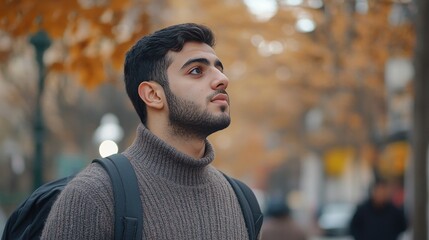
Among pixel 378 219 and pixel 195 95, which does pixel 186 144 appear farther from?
pixel 378 219

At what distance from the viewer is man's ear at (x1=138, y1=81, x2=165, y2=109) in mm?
3689

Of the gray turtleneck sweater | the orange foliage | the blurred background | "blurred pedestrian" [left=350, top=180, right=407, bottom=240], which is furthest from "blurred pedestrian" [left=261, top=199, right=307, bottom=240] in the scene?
the gray turtleneck sweater

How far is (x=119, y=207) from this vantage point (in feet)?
11.2

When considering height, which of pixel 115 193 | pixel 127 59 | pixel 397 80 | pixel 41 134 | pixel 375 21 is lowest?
pixel 115 193

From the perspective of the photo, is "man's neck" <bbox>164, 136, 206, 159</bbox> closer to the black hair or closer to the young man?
the young man

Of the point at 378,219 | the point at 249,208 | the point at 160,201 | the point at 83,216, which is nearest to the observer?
the point at 83,216

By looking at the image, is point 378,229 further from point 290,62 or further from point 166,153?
point 290,62

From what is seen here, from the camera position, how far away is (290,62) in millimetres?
24938

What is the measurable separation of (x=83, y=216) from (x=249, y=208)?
706 mm

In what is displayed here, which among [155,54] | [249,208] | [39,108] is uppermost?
[39,108]

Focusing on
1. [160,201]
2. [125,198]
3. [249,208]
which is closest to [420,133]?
[249,208]

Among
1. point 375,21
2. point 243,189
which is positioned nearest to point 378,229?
point 375,21

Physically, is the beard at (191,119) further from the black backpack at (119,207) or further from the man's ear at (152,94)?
the black backpack at (119,207)

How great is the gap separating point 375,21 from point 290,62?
6.07 metres
